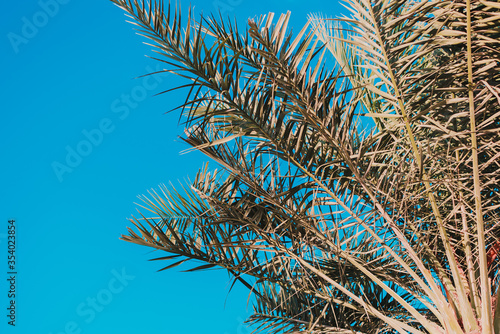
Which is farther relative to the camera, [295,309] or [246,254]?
[295,309]

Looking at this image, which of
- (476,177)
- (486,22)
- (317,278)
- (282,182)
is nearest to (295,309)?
(317,278)

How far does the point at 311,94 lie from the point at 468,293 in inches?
64.9

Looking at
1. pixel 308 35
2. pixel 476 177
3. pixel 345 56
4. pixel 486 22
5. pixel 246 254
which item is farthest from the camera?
pixel 345 56

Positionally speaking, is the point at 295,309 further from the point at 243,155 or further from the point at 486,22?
the point at 486,22

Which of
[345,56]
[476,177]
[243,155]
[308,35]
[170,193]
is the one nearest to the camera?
[476,177]

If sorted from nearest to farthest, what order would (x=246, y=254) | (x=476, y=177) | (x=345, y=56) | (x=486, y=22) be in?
(x=476, y=177) → (x=486, y=22) → (x=246, y=254) → (x=345, y=56)

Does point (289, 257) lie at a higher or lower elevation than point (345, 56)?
lower

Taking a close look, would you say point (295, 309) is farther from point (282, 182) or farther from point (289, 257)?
point (282, 182)

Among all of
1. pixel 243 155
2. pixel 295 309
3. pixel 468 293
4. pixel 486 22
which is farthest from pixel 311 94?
pixel 295 309

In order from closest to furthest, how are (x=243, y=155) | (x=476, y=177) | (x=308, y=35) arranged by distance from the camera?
(x=476, y=177)
(x=308, y=35)
(x=243, y=155)

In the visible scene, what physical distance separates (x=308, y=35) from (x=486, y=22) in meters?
1.03

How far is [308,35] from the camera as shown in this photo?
306cm

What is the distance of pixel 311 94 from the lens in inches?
122

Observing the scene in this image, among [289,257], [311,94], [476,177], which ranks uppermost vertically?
[311,94]
